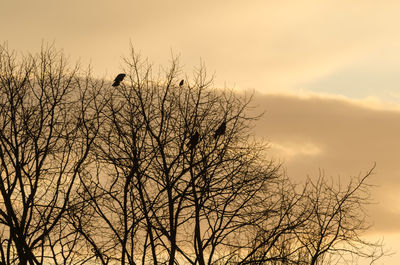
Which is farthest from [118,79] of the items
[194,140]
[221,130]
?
[221,130]

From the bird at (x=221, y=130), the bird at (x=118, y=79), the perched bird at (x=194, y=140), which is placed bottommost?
the perched bird at (x=194, y=140)

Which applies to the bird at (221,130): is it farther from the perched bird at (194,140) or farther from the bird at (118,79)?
the bird at (118,79)

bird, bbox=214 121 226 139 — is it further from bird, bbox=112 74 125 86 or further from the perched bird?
bird, bbox=112 74 125 86

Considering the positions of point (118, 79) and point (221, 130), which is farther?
point (118, 79)

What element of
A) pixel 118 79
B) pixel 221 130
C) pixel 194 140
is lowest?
pixel 194 140

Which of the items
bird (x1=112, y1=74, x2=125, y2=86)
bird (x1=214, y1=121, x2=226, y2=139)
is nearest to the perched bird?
bird (x1=214, y1=121, x2=226, y2=139)

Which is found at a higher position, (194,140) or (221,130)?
(221,130)

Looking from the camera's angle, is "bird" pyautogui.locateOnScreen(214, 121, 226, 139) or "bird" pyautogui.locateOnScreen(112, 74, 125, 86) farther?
"bird" pyautogui.locateOnScreen(112, 74, 125, 86)

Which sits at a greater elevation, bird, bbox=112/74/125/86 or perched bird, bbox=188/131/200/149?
bird, bbox=112/74/125/86

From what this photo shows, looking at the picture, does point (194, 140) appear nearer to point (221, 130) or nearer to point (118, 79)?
point (221, 130)

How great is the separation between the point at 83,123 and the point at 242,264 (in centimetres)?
671

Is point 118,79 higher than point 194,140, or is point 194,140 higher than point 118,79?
point 118,79

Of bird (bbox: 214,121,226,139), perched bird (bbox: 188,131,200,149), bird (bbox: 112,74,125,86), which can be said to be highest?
bird (bbox: 112,74,125,86)

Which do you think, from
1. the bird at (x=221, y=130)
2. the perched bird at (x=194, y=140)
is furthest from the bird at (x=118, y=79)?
the bird at (x=221, y=130)
